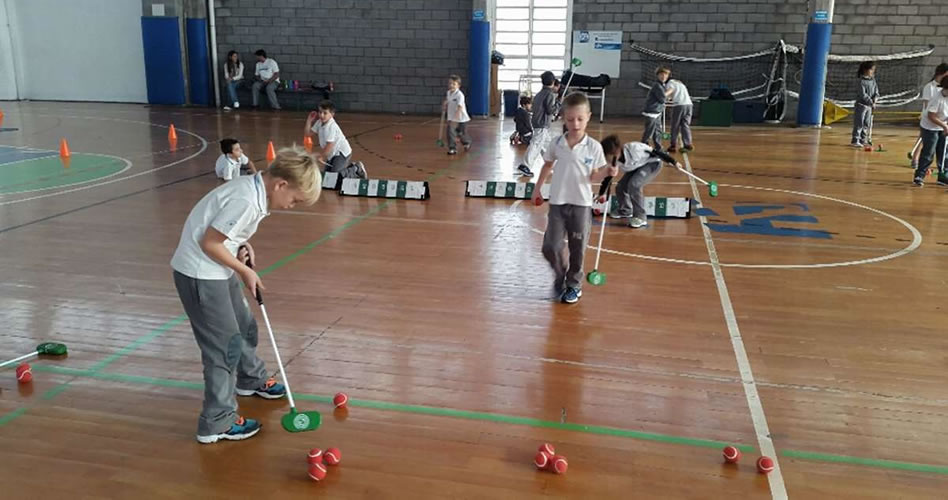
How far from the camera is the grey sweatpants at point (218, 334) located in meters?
3.99

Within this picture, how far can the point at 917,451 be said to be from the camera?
4262 millimetres

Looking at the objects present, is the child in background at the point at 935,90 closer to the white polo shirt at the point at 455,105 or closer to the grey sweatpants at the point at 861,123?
the grey sweatpants at the point at 861,123

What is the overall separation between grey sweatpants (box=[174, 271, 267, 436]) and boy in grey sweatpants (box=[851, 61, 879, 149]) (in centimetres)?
1514

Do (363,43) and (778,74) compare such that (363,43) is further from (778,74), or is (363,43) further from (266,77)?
(778,74)

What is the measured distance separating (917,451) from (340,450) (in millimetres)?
3248

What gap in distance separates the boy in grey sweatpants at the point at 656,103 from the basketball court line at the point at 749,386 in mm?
7704

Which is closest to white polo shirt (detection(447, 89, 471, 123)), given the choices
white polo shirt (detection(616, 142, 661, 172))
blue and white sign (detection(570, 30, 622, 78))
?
white polo shirt (detection(616, 142, 661, 172))

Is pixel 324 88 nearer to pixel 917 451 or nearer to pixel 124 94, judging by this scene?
pixel 124 94

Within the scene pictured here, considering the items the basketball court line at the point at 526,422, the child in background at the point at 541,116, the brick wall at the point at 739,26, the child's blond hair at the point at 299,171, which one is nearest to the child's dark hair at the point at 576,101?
the basketball court line at the point at 526,422

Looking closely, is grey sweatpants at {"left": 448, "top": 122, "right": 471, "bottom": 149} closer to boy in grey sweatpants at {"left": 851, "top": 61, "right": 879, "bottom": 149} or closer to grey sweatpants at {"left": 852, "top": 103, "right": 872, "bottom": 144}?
boy in grey sweatpants at {"left": 851, "top": 61, "right": 879, "bottom": 149}

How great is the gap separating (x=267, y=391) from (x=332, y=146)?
7042 millimetres

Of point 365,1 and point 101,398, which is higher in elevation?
point 365,1

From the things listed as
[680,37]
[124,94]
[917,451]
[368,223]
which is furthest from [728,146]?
[124,94]

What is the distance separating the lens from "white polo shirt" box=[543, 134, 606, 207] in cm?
639
